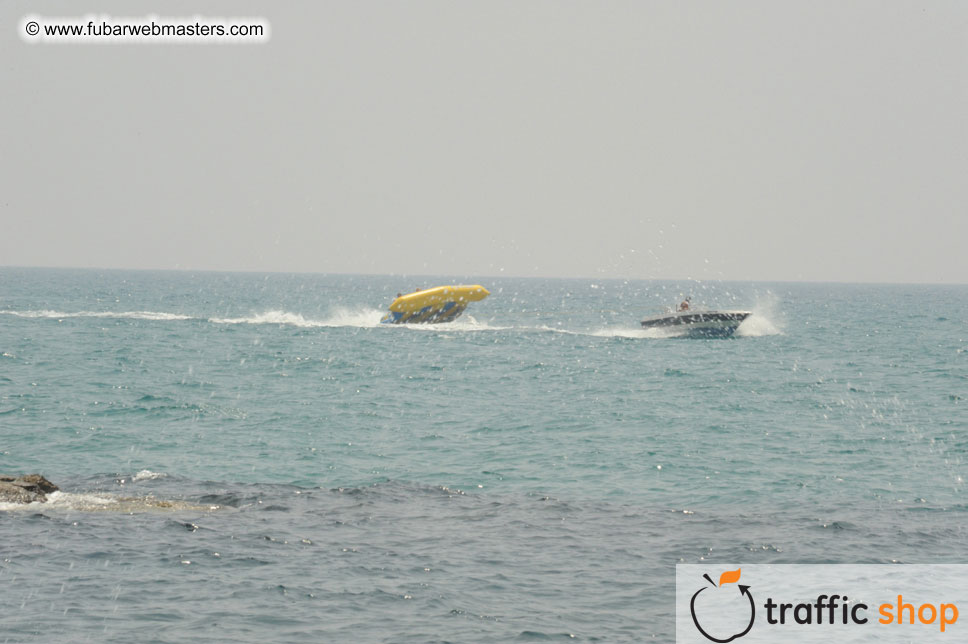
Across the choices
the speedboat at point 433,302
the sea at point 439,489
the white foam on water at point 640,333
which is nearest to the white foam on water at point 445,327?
the speedboat at point 433,302

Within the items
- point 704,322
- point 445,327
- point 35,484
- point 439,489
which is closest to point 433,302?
point 445,327

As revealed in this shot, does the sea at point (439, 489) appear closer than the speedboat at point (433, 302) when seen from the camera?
Yes

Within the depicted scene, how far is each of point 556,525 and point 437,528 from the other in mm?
2043

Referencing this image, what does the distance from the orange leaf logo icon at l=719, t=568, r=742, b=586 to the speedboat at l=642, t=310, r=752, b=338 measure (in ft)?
133

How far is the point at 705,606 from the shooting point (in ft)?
40.4

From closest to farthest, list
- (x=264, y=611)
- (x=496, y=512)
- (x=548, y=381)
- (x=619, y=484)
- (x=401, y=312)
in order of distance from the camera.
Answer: (x=264, y=611), (x=496, y=512), (x=619, y=484), (x=548, y=381), (x=401, y=312)

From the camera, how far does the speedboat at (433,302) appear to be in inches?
2357

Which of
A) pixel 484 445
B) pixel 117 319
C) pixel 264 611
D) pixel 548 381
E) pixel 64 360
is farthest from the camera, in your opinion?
pixel 117 319

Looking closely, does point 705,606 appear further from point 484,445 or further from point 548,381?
point 548,381

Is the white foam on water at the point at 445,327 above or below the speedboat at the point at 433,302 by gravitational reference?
below

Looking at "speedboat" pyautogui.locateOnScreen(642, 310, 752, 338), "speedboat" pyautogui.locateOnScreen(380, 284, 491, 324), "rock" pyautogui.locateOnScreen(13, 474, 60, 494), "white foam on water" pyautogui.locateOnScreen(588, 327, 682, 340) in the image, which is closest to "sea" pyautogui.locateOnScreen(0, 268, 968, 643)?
"rock" pyautogui.locateOnScreen(13, 474, 60, 494)

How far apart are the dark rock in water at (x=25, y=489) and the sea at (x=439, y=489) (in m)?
0.41

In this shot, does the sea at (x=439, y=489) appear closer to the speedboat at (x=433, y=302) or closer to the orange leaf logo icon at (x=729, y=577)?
the orange leaf logo icon at (x=729, y=577)

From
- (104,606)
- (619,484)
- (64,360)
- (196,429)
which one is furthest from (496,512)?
(64,360)
